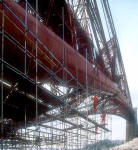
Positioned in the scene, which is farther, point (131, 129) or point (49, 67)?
point (131, 129)


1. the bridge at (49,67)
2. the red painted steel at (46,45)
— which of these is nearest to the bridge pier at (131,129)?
the bridge at (49,67)

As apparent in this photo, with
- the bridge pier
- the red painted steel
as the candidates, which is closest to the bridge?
the red painted steel

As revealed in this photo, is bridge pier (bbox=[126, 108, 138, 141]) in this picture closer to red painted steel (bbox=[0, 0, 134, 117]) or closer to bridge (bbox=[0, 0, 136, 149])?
bridge (bbox=[0, 0, 136, 149])

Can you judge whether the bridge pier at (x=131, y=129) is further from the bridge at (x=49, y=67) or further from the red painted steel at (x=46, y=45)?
the red painted steel at (x=46, y=45)

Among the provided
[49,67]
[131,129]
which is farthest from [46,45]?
[131,129]

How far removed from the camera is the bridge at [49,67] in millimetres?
6652

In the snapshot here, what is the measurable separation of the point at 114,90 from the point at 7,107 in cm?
794

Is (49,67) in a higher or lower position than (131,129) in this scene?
higher

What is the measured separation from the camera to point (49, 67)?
8.62m

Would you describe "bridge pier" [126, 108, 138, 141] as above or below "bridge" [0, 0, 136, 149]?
below

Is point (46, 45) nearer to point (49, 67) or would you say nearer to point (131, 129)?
point (49, 67)

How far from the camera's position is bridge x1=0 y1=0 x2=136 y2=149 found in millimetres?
6652

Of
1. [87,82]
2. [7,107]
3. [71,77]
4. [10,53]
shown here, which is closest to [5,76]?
[10,53]

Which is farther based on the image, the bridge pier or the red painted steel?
the bridge pier
